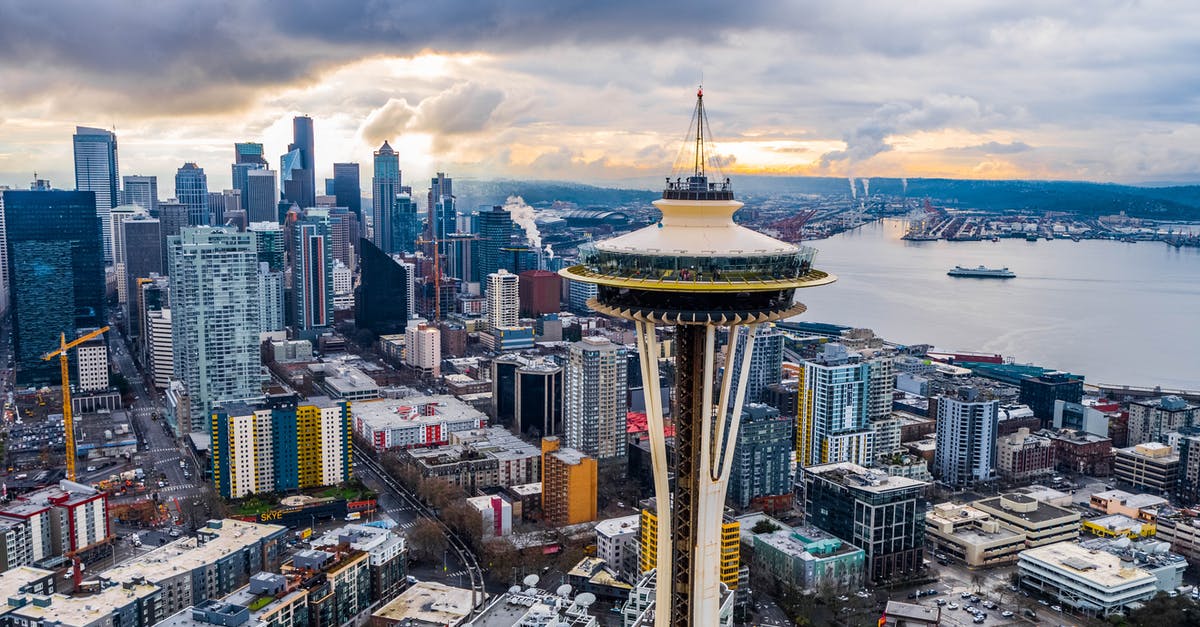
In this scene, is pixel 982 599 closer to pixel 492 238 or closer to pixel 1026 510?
pixel 1026 510

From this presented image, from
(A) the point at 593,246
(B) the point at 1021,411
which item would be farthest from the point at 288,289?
(A) the point at 593,246

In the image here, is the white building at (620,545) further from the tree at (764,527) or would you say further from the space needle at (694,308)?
the space needle at (694,308)

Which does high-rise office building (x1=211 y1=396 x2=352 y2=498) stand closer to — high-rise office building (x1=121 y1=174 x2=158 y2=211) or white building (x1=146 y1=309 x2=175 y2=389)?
white building (x1=146 y1=309 x2=175 y2=389)

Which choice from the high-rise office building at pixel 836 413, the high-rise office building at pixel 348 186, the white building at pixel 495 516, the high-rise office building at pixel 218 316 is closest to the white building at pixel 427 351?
the high-rise office building at pixel 218 316

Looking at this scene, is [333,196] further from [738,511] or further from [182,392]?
[738,511]

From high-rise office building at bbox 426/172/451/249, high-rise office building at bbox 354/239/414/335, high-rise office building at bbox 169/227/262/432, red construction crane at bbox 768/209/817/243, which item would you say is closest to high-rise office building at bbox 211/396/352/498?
high-rise office building at bbox 169/227/262/432

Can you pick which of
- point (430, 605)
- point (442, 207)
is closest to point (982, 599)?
point (430, 605)
